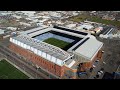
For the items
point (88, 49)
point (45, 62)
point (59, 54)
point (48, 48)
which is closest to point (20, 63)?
point (45, 62)

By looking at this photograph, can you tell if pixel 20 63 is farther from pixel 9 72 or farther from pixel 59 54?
pixel 59 54

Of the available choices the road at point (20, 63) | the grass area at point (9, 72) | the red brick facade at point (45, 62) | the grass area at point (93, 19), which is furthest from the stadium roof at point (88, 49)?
the grass area at point (93, 19)

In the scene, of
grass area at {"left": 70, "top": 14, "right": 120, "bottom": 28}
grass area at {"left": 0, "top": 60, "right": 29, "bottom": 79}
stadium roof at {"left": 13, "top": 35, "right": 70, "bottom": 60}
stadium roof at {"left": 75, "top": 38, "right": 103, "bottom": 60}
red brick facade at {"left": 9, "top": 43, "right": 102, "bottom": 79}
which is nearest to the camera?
grass area at {"left": 0, "top": 60, "right": 29, "bottom": 79}

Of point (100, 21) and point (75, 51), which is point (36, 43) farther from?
point (100, 21)

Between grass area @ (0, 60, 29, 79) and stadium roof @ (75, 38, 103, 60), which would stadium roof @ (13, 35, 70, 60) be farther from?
grass area @ (0, 60, 29, 79)

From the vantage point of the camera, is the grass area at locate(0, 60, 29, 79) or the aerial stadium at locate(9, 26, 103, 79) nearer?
the grass area at locate(0, 60, 29, 79)

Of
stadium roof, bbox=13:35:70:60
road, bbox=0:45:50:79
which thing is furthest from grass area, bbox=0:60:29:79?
stadium roof, bbox=13:35:70:60
